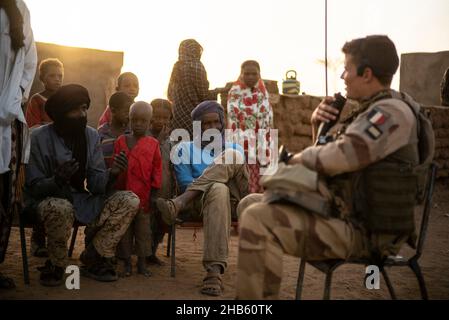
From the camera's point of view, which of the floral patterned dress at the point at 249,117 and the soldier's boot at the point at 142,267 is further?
the floral patterned dress at the point at 249,117

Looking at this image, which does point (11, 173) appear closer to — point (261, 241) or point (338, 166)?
point (261, 241)

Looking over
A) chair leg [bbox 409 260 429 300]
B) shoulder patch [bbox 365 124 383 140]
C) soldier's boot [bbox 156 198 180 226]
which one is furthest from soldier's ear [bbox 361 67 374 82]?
soldier's boot [bbox 156 198 180 226]

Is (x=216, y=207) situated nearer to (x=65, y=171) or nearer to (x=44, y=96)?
(x=65, y=171)

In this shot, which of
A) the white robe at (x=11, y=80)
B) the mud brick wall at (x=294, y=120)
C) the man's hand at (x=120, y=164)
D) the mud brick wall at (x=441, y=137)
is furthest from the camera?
the mud brick wall at (x=441, y=137)

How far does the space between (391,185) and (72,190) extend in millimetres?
2503

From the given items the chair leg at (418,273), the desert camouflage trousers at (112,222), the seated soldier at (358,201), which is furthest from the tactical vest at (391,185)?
the desert camouflage trousers at (112,222)

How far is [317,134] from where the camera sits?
3037 millimetres

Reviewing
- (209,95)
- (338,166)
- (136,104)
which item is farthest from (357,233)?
(209,95)

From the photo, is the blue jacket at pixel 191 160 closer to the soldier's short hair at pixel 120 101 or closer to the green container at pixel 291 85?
the soldier's short hair at pixel 120 101

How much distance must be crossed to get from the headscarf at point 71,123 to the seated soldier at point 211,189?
682mm

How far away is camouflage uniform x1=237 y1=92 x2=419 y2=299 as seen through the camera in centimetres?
247

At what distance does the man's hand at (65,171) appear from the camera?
376cm

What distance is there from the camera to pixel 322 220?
2555 mm

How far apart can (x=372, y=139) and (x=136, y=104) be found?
2.41 m
